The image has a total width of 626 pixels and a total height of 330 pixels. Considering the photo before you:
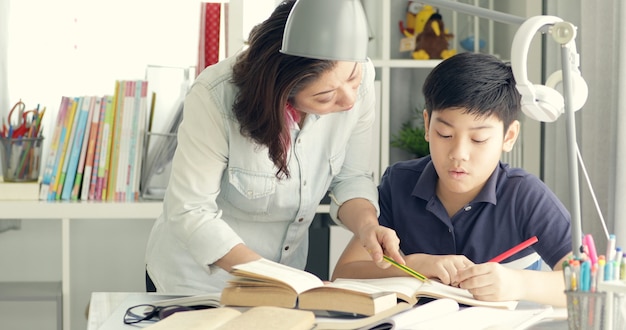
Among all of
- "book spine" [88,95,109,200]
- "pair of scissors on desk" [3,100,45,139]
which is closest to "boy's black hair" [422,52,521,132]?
"book spine" [88,95,109,200]

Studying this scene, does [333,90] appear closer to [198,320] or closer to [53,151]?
[198,320]

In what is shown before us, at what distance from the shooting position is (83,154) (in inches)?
99.3

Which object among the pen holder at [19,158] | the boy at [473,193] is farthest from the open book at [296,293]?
the pen holder at [19,158]

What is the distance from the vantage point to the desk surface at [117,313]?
4.08ft

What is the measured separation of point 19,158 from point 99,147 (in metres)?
0.23

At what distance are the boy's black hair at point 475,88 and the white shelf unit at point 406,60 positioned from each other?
0.86m

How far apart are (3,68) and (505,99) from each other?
5.58 feet

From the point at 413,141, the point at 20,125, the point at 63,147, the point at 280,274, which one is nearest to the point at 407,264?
the point at 280,274

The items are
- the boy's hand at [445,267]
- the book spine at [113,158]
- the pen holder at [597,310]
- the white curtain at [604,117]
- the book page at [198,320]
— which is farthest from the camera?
the book spine at [113,158]

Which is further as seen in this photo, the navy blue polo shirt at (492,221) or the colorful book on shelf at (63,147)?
the colorful book on shelf at (63,147)

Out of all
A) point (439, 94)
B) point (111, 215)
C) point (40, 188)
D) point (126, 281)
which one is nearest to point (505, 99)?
point (439, 94)

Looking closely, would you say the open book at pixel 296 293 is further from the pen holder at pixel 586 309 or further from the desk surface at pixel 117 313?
the pen holder at pixel 586 309

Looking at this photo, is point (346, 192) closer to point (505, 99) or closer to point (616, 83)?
point (505, 99)

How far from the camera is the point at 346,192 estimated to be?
168 cm
